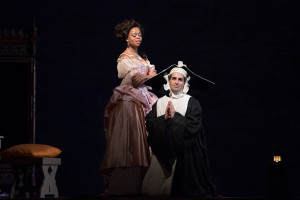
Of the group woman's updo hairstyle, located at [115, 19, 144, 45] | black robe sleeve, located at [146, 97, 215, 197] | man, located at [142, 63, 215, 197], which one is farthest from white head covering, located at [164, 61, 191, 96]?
woman's updo hairstyle, located at [115, 19, 144, 45]

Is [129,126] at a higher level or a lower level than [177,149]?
higher

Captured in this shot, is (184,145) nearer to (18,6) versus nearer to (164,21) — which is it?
(164,21)

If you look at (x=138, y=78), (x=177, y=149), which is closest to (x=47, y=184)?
(x=138, y=78)

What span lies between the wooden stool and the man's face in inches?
61.3

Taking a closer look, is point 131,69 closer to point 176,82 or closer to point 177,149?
point 176,82

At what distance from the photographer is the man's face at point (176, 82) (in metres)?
5.21

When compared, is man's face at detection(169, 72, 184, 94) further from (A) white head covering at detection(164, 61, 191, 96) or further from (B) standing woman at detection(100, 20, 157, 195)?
(B) standing woman at detection(100, 20, 157, 195)

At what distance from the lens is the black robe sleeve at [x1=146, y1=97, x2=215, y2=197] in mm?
4984

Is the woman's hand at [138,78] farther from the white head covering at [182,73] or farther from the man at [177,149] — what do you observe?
the man at [177,149]

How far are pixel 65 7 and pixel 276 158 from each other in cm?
390

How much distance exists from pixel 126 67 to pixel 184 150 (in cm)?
106

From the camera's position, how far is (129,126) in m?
5.47

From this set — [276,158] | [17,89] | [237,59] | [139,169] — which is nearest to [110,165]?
[139,169]

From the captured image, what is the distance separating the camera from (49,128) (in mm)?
7141
